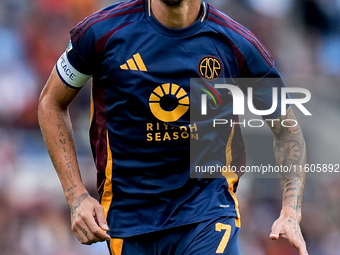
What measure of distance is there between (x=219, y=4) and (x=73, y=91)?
203 inches

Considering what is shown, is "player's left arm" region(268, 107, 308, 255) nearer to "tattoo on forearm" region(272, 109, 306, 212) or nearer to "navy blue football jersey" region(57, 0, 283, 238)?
"tattoo on forearm" region(272, 109, 306, 212)

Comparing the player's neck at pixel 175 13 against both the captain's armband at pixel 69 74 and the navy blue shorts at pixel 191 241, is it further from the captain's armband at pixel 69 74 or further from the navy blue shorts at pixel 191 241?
the navy blue shorts at pixel 191 241

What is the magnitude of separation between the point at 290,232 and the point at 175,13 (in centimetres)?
130

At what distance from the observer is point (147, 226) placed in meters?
3.77

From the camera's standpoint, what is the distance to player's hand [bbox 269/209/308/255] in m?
3.59

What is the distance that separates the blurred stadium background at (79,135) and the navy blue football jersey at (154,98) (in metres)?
3.70

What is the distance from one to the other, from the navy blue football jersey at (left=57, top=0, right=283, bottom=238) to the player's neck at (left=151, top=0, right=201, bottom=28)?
0.03 metres

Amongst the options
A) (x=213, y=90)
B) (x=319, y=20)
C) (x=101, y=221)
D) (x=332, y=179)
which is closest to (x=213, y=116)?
(x=213, y=90)

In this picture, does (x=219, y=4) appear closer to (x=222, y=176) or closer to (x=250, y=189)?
(x=250, y=189)

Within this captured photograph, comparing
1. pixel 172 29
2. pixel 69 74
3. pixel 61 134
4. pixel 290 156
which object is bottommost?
pixel 290 156

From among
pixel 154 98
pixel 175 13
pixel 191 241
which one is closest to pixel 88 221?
pixel 191 241

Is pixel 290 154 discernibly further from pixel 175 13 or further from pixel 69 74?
pixel 69 74

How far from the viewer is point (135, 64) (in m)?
3.74

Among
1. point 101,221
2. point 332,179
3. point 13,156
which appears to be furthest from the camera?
point 332,179
